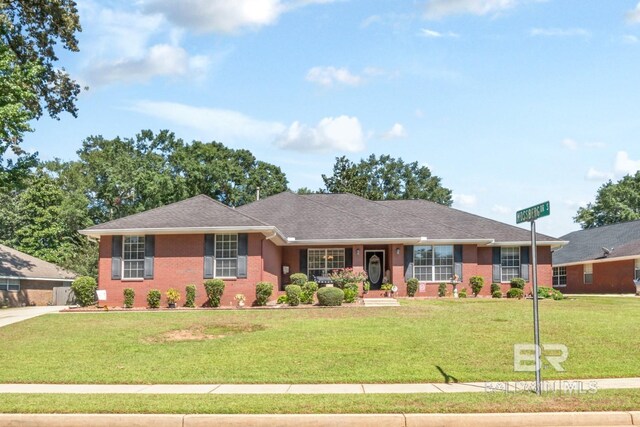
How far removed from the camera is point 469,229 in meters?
34.2

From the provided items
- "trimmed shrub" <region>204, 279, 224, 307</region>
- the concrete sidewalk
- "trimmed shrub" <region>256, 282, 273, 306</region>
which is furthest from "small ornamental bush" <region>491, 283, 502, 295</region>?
the concrete sidewalk

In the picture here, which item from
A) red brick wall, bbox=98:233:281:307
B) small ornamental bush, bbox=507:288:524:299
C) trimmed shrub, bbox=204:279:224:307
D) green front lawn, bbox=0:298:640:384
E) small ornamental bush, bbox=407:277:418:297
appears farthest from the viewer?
small ornamental bush, bbox=407:277:418:297

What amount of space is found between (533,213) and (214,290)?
710 inches

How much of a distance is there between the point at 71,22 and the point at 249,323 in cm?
1674

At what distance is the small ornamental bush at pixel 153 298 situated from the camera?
87.9 ft

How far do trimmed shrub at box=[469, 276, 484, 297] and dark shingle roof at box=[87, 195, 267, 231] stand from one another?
11.3 meters

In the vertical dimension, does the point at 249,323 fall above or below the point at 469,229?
below

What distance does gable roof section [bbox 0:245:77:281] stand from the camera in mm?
39666

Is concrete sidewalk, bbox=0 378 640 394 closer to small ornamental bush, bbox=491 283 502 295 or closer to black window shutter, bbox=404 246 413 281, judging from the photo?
black window shutter, bbox=404 246 413 281

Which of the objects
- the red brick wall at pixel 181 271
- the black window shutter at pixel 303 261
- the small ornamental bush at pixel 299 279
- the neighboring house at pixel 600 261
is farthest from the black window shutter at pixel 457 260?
the neighboring house at pixel 600 261

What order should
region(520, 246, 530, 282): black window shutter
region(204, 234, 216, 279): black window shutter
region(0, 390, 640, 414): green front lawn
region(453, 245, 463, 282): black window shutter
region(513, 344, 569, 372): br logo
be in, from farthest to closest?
region(520, 246, 530, 282): black window shutter, region(453, 245, 463, 282): black window shutter, region(204, 234, 216, 279): black window shutter, region(513, 344, 569, 372): br logo, region(0, 390, 640, 414): green front lawn

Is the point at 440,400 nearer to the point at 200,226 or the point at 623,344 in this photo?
the point at 623,344

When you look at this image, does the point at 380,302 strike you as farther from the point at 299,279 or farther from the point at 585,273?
the point at 585,273

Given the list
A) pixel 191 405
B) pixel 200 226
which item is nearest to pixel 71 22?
pixel 200 226
